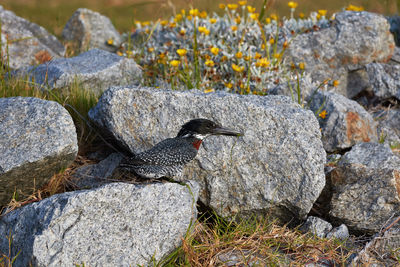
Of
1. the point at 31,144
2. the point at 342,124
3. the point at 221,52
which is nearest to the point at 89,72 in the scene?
the point at 221,52

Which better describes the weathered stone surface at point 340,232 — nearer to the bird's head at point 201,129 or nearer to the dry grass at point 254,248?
the dry grass at point 254,248

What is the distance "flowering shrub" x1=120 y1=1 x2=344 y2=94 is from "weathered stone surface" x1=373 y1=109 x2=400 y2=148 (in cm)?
120

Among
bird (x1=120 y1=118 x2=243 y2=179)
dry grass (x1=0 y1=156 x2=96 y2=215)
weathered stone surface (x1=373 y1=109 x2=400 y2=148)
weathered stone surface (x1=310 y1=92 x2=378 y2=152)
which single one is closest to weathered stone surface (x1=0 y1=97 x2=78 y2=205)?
dry grass (x1=0 y1=156 x2=96 y2=215)

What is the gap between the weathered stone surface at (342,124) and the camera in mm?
5531

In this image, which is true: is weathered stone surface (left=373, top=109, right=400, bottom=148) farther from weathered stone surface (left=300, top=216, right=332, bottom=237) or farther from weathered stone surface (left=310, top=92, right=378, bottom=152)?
weathered stone surface (left=300, top=216, right=332, bottom=237)

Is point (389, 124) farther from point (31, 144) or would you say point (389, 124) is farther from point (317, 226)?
point (31, 144)

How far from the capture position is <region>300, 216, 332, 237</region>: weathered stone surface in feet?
13.8

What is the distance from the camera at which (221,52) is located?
270 inches

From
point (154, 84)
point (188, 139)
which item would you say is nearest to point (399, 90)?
point (154, 84)

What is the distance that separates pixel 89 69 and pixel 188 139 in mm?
2466

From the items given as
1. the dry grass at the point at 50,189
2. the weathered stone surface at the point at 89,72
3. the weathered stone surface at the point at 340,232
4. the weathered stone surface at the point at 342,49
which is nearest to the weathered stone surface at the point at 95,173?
the dry grass at the point at 50,189

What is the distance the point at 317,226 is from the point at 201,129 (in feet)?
4.28

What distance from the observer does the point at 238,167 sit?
4344 mm

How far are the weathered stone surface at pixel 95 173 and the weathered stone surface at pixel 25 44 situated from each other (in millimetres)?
3017
